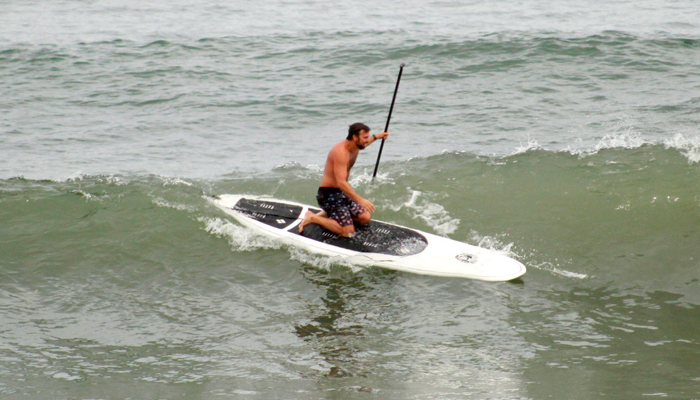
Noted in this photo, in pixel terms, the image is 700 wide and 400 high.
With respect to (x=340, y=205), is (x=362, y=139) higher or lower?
higher

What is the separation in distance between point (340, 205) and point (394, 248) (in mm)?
838

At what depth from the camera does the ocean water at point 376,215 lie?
5895 mm

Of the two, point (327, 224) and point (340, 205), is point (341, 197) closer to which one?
point (340, 205)

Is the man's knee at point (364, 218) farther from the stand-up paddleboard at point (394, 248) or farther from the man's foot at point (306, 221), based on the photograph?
the man's foot at point (306, 221)

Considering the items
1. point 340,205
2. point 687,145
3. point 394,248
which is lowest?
point 394,248

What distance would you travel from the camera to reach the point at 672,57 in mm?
17531

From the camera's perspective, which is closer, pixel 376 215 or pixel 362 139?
pixel 362 139

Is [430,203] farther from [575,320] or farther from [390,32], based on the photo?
[390,32]

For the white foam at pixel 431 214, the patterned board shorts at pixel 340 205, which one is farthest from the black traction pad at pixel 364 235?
the white foam at pixel 431 214

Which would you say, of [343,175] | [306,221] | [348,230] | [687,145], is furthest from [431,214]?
[687,145]

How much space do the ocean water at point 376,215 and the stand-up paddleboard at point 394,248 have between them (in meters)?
0.16

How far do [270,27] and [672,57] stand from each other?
42.6 ft

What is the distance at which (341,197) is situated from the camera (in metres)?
8.14

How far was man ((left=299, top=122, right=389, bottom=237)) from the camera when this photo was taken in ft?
25.5
